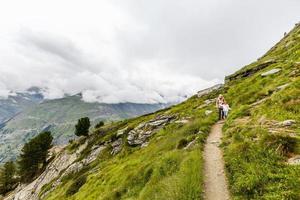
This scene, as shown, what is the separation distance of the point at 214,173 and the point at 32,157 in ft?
341

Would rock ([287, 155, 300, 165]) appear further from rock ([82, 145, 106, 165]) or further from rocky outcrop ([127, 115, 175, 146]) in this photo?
rock ([82, 145, 106, 165])

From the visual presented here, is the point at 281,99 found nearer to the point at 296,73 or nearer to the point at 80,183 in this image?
the point at 296,73

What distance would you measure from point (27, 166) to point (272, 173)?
360ft

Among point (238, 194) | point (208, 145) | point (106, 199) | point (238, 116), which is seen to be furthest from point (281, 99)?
point (106, 199)

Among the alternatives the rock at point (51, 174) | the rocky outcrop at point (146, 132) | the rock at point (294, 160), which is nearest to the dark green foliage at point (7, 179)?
the rock at point (51, 174)

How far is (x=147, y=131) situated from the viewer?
52.2m

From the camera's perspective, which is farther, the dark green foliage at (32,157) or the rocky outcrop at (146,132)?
the dark green foliage at (32,157)

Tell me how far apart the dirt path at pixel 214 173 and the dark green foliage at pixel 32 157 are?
9883cm

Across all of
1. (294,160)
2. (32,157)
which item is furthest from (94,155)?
(294,160)

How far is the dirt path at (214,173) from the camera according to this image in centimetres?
1295

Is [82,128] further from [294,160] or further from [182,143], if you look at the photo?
[294,160]

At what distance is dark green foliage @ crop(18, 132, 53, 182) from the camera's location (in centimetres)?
10519

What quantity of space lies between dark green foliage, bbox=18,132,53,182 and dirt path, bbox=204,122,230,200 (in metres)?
98.8

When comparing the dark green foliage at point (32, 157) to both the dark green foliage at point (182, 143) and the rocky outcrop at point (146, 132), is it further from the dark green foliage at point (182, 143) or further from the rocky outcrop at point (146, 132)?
the dark green foliage at point (182, 143)
